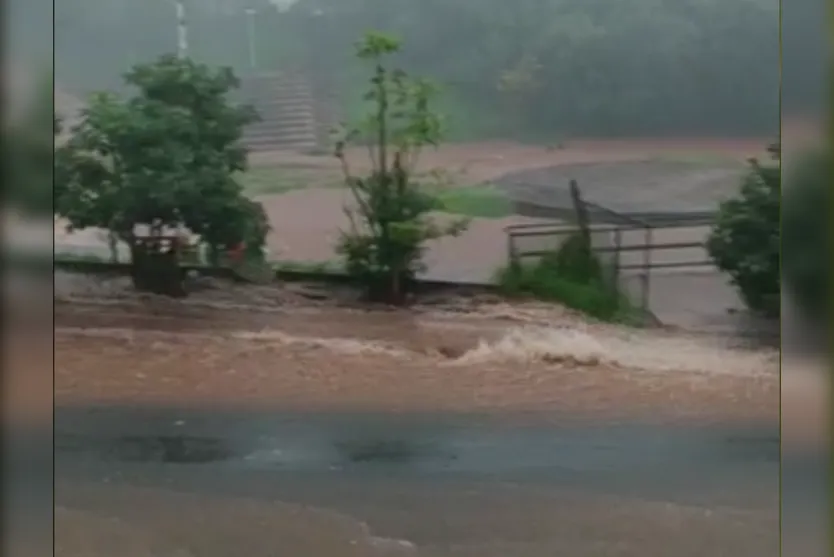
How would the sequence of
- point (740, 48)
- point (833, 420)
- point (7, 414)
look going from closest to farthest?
point (7, 414)
point (833, 420)
point (740, 48)

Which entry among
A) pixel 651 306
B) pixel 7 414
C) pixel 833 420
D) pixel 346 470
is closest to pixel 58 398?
pixel 7 414

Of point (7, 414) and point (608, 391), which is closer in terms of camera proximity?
point (7, 414)

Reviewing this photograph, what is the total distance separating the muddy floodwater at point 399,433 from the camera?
1.65m

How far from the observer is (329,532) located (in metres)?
1.65

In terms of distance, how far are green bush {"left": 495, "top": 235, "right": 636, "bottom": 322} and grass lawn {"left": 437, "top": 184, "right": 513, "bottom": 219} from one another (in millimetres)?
115

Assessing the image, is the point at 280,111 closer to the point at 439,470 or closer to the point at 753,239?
the point at 439,470

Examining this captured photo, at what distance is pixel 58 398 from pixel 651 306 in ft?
3.94

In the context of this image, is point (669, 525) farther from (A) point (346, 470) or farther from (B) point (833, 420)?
(A) point (346, 470)

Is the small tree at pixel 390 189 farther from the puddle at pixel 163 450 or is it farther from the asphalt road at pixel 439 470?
the puddle at pixel 163 450

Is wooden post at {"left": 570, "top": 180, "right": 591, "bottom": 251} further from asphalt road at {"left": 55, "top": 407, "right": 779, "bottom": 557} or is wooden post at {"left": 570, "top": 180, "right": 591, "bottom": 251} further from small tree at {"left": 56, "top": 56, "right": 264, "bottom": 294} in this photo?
small tree at {"left": 56, "top": 56, "right": 264, "bottom": 294}

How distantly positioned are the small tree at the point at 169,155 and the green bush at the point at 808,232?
106 cm

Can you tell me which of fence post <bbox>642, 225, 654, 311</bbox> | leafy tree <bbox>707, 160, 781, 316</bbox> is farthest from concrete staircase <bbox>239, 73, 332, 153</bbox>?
leafy tree <bbox>707, 160, 781, 316</bbox>

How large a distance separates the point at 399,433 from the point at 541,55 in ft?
2.68

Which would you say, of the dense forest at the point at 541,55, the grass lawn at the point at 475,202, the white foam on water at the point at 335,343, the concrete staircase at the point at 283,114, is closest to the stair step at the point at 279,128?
the concrete staircase at the point at 283,114
